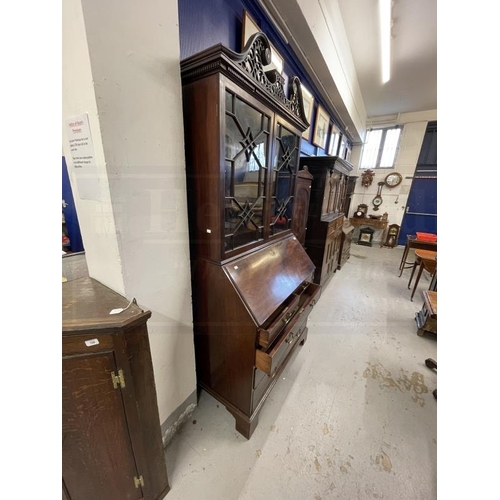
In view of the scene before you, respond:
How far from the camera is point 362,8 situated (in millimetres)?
2369

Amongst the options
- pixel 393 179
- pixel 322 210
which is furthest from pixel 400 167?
pixel 322 210

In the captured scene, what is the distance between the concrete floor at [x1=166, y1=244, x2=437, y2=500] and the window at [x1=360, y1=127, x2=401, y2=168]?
18.1 feet

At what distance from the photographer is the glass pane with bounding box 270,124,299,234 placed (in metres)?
1.40

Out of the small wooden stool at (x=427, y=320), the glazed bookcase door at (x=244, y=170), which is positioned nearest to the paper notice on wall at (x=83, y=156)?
the glazed bookcase door at (x=244, y=170)

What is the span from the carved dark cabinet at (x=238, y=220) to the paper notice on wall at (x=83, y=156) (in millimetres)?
412

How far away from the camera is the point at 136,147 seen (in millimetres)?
769

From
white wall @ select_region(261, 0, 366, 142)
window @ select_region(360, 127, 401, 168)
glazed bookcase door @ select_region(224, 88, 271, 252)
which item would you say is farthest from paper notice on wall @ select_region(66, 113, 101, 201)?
window @ select_region(360, 127, 401, 168)

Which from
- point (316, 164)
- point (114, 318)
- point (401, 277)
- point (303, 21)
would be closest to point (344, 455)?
point (114, 318)

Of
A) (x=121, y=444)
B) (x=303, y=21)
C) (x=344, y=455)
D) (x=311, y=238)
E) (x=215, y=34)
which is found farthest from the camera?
(x=311, y=238)

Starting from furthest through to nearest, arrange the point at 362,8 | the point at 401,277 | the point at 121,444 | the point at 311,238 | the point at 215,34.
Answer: the point at 401,277, the point at 311,238, the point at 362,8, the point at 215,34, the point at 121,444

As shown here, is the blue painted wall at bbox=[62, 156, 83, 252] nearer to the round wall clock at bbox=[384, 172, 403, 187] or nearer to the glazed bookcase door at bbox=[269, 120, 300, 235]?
the glazed bookcase door at bbox=[269, 120, 300, 235]

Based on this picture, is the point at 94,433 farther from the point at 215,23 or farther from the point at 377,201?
the point at 377,201

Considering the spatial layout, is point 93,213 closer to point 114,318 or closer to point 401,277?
point 114,318
